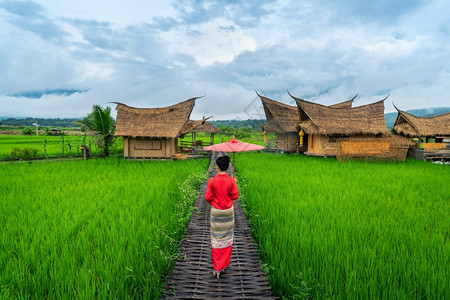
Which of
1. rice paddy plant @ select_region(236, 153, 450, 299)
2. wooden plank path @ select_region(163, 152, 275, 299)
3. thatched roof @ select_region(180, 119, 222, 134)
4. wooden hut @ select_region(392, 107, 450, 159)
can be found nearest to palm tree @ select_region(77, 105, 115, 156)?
thatched roof @ select_region(180, 119, 222, 134)

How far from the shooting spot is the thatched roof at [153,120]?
38.1 ft

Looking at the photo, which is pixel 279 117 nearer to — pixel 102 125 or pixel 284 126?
pixel 284 126

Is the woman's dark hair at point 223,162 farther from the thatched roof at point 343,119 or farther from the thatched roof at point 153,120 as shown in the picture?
the thatched roof at point 343,119

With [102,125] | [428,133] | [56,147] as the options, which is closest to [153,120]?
[102,125]

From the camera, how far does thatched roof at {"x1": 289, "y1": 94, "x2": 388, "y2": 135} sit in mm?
13266

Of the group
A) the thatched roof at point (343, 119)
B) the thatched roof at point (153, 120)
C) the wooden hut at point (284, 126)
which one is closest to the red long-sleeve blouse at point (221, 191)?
the thatched roof at point (153, 120)

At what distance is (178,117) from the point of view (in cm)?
1266

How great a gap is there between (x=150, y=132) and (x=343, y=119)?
12528 mm

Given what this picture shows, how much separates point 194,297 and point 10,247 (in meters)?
2.77

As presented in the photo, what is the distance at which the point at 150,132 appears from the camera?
38.3 feet

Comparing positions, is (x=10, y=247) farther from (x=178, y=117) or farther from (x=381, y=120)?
(x=381, y=120)

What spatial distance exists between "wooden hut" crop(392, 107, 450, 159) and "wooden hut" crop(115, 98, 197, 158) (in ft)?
48.6

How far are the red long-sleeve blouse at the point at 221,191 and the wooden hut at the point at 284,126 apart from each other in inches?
560

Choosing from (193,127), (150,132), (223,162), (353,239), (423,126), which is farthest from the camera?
(423,126)
